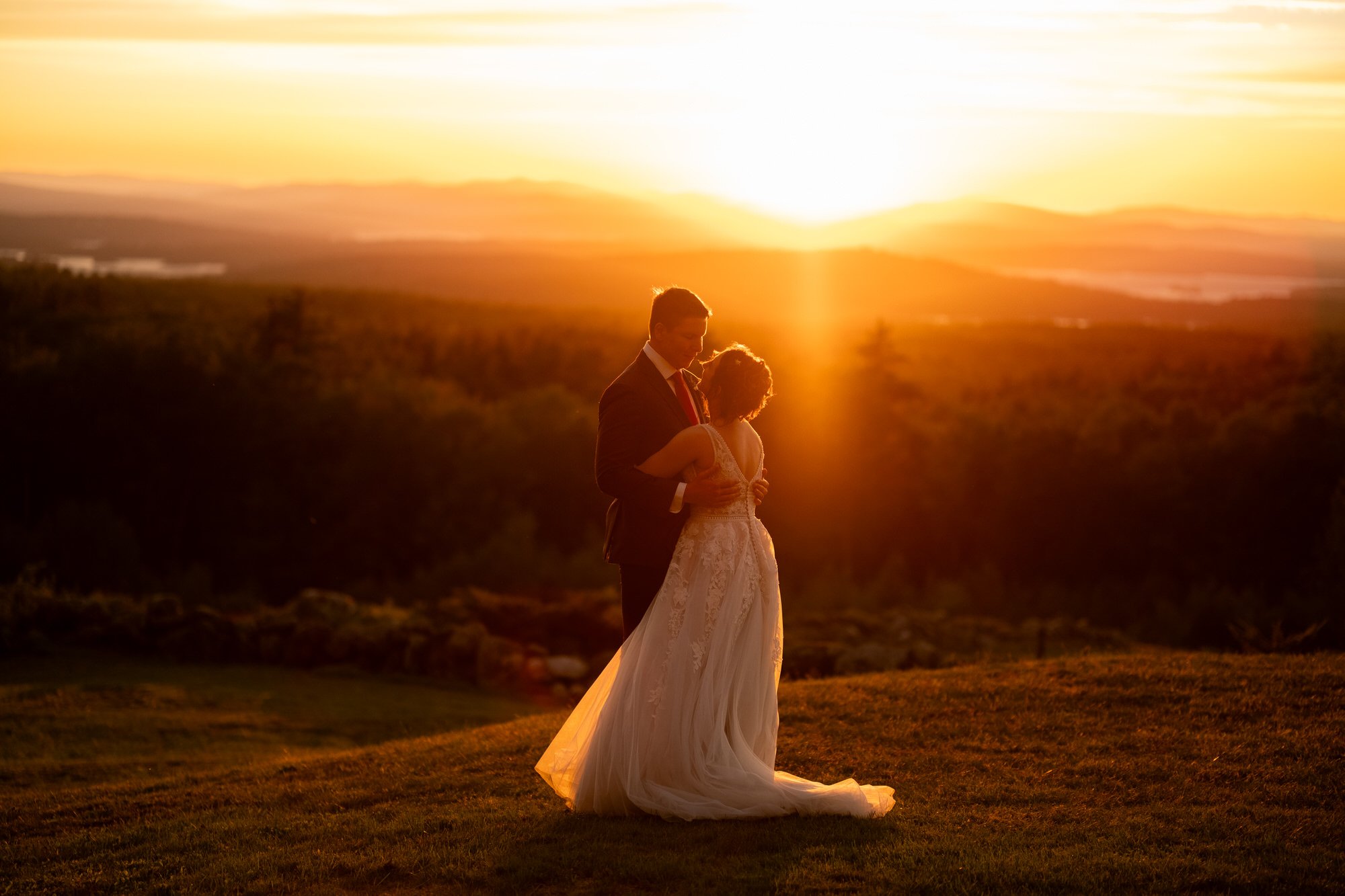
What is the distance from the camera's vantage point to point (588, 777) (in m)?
6.92

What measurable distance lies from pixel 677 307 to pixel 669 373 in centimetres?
38

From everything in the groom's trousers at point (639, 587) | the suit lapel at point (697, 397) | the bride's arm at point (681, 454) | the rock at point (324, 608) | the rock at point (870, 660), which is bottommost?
the rock at point (324, 608)

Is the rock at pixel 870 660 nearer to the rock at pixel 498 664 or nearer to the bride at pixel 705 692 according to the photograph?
the rock at pixel 498 664

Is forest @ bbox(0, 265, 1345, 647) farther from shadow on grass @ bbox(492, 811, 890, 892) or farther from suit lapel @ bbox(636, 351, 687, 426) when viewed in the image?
suit lapel @ bbox(636, 351, 687, 426)

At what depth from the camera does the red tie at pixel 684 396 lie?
714cm

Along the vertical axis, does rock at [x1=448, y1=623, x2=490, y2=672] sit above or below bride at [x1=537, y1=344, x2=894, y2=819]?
below

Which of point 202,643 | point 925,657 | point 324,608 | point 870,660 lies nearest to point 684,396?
point 870,660

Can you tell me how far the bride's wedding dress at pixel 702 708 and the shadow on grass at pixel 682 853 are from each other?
124mm

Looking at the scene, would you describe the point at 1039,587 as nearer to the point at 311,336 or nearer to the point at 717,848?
the point at 717,848

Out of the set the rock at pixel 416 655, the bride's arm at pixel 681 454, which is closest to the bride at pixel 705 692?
the bride's arm at pixel 681 454

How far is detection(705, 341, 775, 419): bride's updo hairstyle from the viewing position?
A: 6801 mm

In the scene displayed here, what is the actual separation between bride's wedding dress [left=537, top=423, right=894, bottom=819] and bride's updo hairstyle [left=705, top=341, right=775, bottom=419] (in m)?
0.16

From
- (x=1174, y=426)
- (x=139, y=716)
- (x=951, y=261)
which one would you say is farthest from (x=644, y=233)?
(x=139, y=716)

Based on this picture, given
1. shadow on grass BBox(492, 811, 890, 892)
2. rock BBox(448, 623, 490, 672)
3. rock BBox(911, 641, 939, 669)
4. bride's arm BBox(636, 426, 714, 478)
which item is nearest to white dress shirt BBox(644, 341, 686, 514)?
bride's arm BBox(636, 426, 714, 478)
